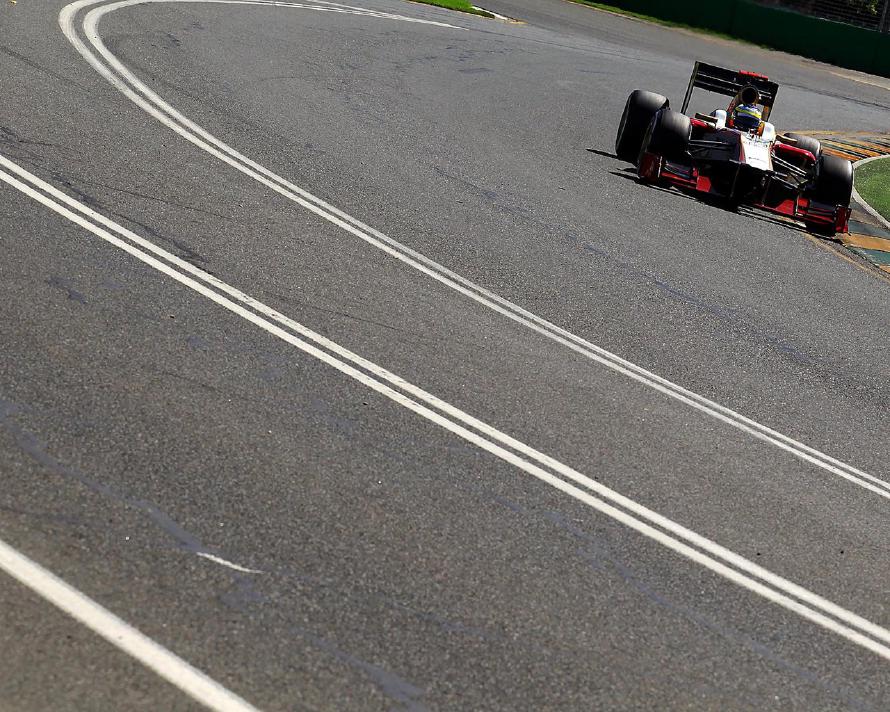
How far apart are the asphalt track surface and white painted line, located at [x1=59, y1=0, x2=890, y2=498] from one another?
0.26 feet

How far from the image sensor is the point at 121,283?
720cm

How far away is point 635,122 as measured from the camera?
48.5 ft

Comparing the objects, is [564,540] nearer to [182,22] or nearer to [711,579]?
[711,579]

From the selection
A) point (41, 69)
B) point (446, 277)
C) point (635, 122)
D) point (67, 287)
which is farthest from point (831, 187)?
point (67, 287)

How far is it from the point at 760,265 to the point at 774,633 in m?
6.95

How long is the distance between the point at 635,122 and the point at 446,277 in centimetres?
665

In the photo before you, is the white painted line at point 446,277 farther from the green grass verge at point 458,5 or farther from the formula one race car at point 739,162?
the green grass verge at point 458,5

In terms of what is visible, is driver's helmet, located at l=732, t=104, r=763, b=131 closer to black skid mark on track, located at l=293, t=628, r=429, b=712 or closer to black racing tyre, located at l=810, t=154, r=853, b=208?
black racing tyre, located at l=810, t=154, r=853, b=208

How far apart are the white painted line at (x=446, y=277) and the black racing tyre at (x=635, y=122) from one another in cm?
559

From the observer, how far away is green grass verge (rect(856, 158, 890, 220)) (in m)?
16.7

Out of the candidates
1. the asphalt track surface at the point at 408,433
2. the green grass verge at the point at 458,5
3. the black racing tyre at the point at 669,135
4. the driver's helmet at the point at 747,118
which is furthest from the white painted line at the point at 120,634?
the green grass verge at the point at 458,5

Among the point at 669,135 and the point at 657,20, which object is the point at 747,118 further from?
the point at 657,20

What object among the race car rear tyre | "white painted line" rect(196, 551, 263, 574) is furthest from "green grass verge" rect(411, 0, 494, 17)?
"white painted line" rect(196, 551, 263, 574)

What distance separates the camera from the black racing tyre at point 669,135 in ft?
45.8
